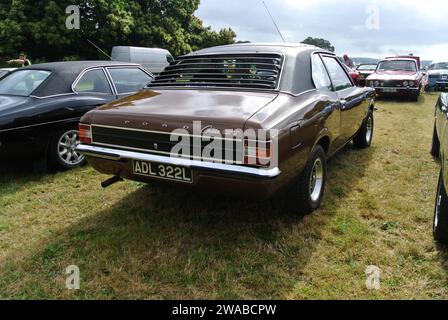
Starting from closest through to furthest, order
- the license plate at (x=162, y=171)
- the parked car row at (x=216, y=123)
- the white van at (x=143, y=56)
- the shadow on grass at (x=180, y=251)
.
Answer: the shadow on grass at (x=180, y=251), the parked car row at (x=216, y=123), the license plate at (x=162, y=171), the white van at (x=143, y=56)

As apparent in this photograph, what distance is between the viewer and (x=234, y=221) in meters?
3.33

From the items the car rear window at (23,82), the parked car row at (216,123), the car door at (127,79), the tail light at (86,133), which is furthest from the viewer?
the car door at (127,79)

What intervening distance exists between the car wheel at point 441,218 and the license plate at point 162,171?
1.88 meters

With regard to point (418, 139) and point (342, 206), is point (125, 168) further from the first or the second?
point (418, 139)

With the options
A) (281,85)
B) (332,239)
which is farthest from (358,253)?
(281,85)

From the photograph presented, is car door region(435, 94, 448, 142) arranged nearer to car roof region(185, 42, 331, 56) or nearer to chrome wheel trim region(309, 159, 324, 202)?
chrome wheel trim region(309, 159, 324, 202)

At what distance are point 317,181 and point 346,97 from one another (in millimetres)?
1276

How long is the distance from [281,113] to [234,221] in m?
1.10

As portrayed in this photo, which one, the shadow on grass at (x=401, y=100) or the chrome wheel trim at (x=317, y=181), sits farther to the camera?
the shadow on grass at (x=401, y=100)

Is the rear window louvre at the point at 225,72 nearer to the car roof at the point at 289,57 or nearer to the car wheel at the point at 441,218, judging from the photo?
the car roof at the point at 289,57

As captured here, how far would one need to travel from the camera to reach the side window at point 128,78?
5.46m

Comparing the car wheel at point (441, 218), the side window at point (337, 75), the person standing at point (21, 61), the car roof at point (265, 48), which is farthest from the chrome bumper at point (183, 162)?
the person standing at point (21, 61)

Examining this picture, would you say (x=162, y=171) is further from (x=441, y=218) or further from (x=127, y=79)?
(x=127, y=79)

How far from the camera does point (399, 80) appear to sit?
11.8 meters
